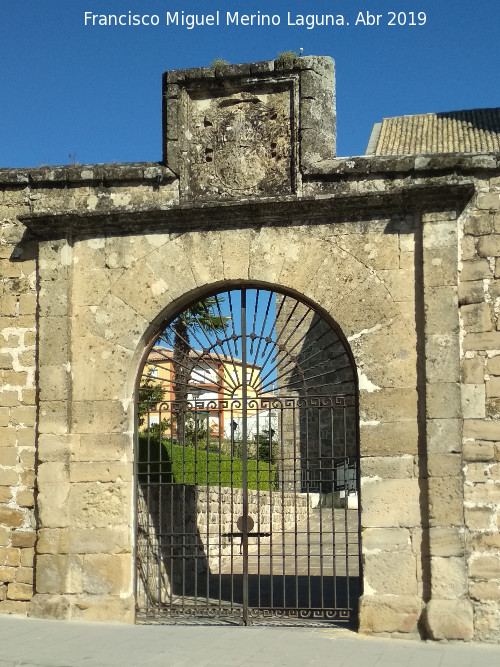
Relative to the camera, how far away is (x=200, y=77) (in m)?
7.42

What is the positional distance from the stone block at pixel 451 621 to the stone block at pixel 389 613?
0.14 metres

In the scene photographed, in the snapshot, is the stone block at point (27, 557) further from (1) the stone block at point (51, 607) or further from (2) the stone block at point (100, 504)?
(2) the stone block at point (100, 504)

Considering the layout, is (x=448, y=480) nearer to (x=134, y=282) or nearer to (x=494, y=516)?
(x=494, y=516)

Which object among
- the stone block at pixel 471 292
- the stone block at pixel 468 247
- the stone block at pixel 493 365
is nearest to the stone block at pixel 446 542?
the stone block at pixel 493 365

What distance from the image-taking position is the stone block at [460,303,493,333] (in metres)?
6.67

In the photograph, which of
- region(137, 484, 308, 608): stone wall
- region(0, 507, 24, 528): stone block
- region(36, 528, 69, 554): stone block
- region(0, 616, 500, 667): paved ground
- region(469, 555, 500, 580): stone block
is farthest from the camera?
region(137, 484, 308, 608): stone wall

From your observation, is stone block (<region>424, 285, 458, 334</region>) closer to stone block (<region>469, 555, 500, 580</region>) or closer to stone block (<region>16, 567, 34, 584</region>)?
stone block (<region>469, 555, 500, 580</region>)

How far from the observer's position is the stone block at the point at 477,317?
21.9 ft

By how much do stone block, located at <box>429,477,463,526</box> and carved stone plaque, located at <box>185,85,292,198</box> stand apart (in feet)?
8.85

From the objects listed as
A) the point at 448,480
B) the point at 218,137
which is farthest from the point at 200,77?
the point at 448,480

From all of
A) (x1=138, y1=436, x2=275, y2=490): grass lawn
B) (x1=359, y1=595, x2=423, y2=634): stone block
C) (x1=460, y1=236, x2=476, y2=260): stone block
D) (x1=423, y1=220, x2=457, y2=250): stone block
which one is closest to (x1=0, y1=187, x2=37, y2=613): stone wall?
(x1=138, y1=436, x2=275, y2=490): grass lawn

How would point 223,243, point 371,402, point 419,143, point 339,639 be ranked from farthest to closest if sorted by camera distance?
point 419,143 < point 223,243 < point 371,402 < point 339,639

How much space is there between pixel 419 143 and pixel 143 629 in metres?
18.0

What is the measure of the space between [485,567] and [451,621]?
0.48 meters
